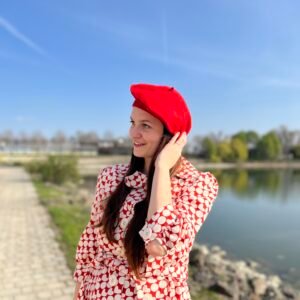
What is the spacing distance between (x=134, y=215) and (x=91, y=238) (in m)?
0.30

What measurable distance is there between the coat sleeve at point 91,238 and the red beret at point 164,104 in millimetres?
363

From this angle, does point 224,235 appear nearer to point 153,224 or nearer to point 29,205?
point 29,205

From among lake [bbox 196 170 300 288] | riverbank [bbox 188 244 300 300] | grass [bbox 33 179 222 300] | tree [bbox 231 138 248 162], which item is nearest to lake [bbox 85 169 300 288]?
lake [bbox 196 170 300 288]

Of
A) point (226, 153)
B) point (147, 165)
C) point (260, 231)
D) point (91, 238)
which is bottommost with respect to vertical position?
point (260, 231)

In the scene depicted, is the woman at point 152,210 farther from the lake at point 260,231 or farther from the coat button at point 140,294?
the lake at point 260,231

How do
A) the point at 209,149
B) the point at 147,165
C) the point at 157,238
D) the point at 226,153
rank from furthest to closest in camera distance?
the point at 226,153, the point at 209,149, the point at 147,165, the point at 157,238

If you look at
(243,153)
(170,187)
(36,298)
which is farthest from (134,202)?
(243,153)

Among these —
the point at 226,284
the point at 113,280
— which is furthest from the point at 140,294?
the point at 226,284

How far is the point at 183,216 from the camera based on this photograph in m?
1.13

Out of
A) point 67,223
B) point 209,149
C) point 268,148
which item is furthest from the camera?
point 268,148

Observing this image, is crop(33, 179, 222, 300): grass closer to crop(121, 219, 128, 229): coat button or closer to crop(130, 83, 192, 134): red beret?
crop(121, 219, 128, 229): coat button

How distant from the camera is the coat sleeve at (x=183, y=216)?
1078 mm

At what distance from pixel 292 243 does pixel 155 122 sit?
938 centimetres

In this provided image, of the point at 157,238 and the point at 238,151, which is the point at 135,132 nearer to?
the point at 157,238
